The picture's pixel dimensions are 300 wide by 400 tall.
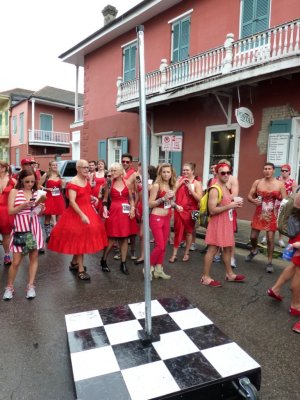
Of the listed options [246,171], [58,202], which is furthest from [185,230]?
[246,171]

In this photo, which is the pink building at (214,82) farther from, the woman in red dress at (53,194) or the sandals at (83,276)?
the sandals at (83,276)

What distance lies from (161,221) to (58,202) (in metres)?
3.23

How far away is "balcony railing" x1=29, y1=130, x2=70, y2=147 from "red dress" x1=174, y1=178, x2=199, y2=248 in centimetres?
2395

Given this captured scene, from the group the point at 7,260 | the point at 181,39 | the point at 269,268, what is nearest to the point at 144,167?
the point at 269,268

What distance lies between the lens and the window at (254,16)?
8.76 m

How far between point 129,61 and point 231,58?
21.1 feet

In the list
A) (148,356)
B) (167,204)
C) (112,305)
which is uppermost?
(167,204)

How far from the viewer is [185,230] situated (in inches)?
227

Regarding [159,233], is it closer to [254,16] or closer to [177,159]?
[177,159]

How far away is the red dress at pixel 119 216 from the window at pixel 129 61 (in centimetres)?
1009

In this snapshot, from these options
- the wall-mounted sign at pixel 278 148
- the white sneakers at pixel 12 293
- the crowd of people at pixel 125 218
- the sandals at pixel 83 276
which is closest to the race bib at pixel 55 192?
the crowd of people at pixel 125 218

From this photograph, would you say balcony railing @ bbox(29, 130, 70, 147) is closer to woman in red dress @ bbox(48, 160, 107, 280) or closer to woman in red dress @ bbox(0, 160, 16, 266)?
→ woman in red dress @ bbox(0, 160, 16, 266)

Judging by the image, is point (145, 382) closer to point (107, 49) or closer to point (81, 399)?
point (81, 399)

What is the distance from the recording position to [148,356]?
232 cm
